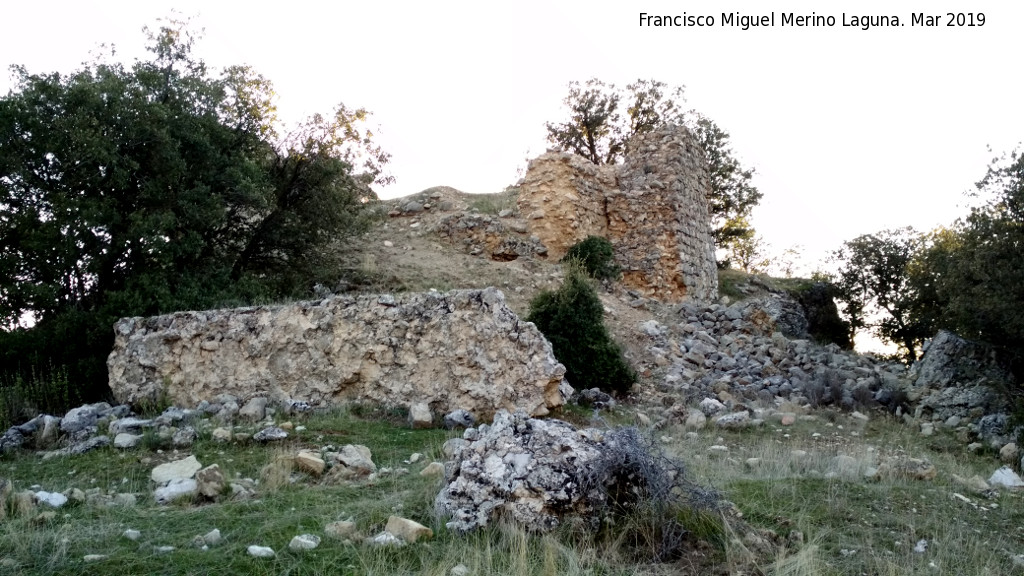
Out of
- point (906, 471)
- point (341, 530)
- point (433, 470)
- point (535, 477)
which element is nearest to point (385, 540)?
point (341, 530)

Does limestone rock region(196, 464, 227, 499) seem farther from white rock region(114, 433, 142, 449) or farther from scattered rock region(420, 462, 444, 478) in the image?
white rock region(114, 433, 142, 449)

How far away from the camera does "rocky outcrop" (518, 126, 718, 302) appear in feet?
61.1

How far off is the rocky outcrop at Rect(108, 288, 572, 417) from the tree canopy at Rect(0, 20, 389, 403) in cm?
172

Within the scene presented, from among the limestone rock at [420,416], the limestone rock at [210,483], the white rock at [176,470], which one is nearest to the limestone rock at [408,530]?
the limestone rock at [210,483]

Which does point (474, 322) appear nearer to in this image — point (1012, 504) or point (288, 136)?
point (1012, 504)

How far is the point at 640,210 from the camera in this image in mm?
19203

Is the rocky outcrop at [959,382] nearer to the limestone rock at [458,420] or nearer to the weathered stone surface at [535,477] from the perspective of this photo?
the limestone rock at [458,420]

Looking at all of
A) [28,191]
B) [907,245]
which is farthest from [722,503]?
[907,245]

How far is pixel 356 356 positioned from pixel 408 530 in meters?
5.50

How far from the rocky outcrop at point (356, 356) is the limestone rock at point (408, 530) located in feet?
15.7

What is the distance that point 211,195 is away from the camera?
44.5ft

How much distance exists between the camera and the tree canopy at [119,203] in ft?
39.7

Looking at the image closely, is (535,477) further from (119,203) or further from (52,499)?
(119,203)

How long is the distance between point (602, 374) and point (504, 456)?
23.2 ft
